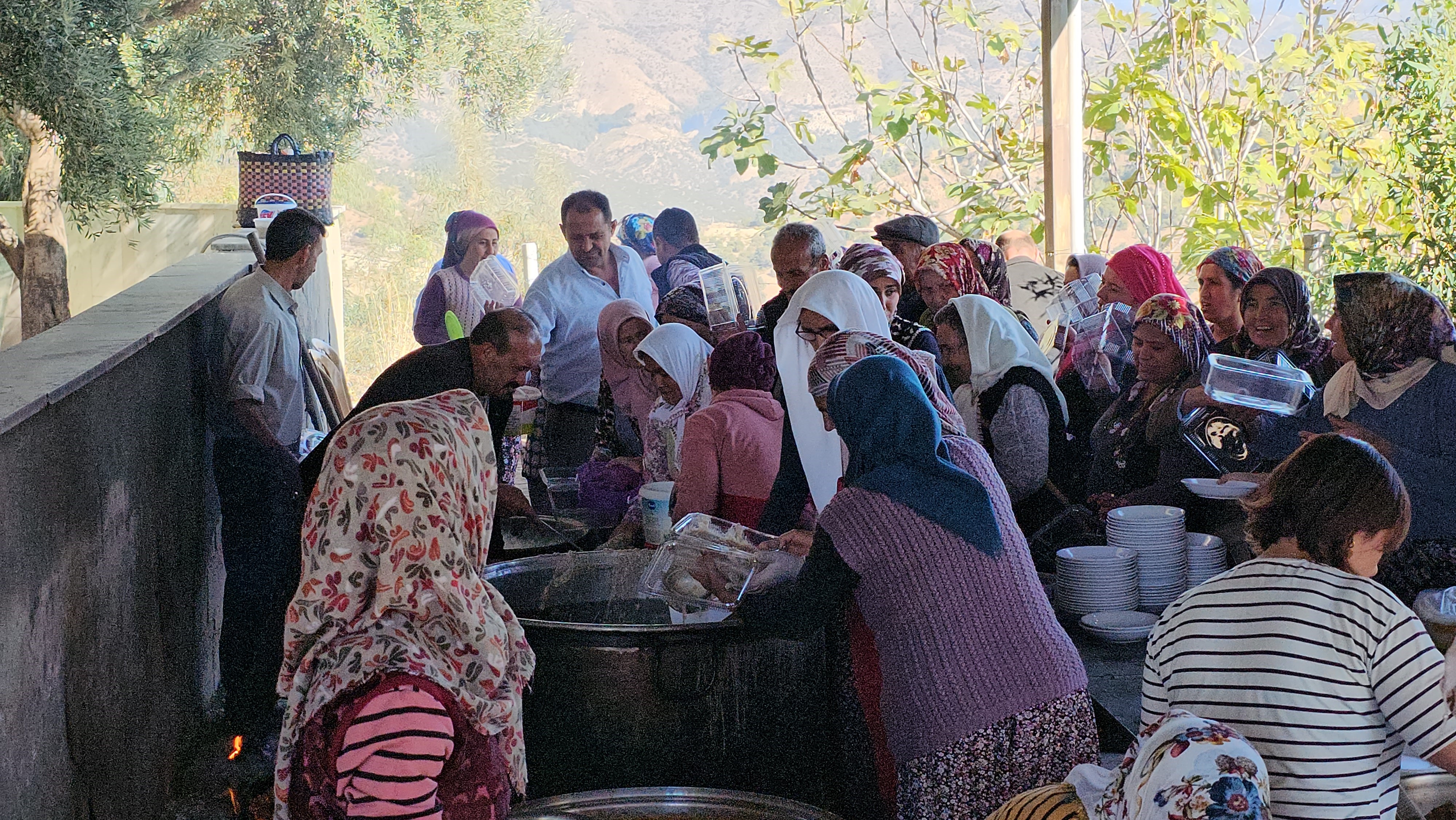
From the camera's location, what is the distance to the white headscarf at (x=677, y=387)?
445cm

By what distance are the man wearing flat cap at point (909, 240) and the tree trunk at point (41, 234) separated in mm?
6015

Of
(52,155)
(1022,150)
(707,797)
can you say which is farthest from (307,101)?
(707,797)

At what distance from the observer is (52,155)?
898 cm

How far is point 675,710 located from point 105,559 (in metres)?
1.33

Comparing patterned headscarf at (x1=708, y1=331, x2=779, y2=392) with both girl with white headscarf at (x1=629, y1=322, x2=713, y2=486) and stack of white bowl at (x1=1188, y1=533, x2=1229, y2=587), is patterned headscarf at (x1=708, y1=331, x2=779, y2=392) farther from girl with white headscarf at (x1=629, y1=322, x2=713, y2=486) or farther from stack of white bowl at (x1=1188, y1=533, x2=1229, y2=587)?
stack of white bowl at (x1=1188, y1=533, x2=1229, y2=587)

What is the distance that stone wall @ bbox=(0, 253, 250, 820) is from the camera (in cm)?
→ 223

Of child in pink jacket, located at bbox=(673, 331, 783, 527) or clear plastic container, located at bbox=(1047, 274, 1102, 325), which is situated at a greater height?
clear plastic container, located at bbox=(1047, 274, 1102, 325)

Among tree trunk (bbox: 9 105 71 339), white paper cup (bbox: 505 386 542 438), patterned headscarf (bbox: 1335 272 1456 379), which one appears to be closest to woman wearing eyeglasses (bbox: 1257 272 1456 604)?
patterned headscarf (bbox: 1335 272 1456 379)

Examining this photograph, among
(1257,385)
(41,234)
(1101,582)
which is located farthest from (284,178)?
(1101,582)

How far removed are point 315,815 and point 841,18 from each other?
9.10 meters

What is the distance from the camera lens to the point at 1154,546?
3.53 meters

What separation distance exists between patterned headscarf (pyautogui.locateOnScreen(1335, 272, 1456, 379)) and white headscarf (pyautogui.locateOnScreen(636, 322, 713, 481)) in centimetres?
204

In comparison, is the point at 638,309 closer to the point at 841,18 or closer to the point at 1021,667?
the point at 1021,667

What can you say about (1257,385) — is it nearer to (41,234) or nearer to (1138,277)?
(1138,277)
